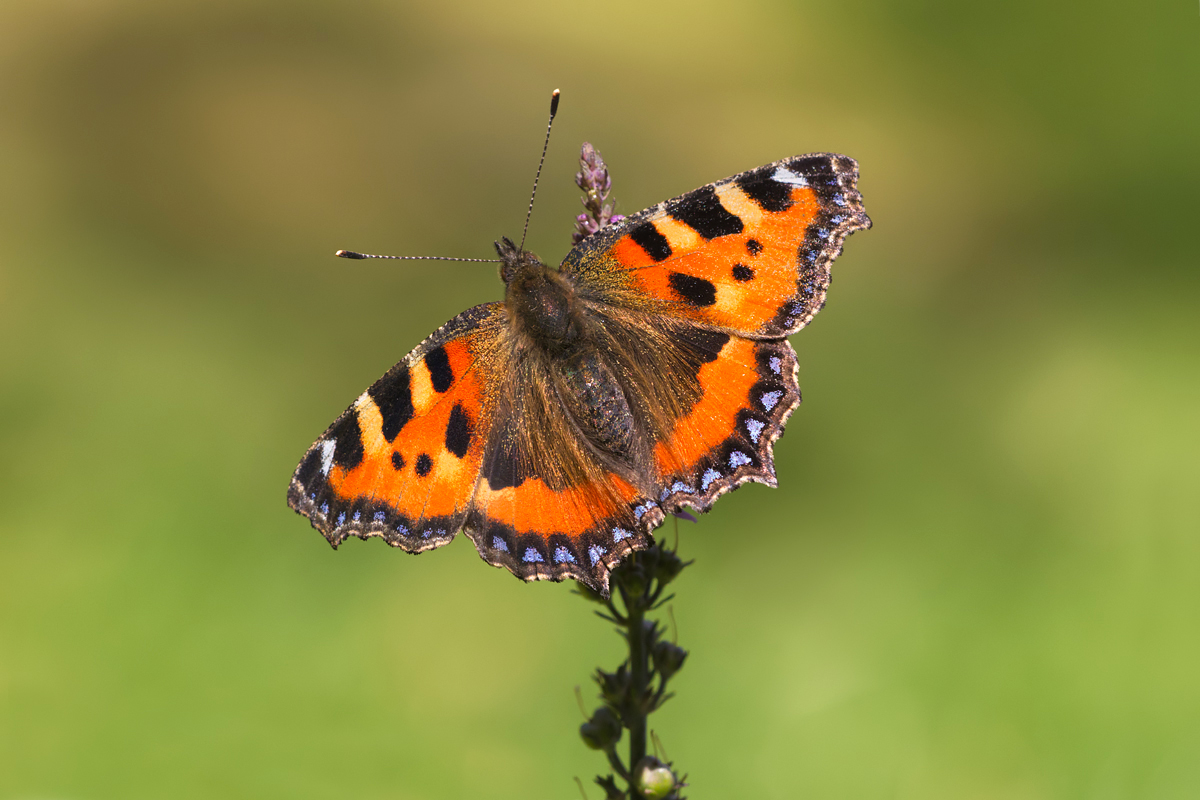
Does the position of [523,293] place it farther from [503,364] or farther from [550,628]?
[550,628]

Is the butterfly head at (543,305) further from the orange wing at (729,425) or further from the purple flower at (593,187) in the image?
the orange wing at (729,425)

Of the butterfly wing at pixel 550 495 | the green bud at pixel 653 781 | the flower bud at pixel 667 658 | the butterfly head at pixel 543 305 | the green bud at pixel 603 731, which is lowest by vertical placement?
the green bud at pixel 653 781

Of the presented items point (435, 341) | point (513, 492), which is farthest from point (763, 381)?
point (435, 341)

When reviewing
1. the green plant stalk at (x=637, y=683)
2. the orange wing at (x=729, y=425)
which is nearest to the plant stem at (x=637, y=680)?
the green plant stalk at (x=637, y=683)

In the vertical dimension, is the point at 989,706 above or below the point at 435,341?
below

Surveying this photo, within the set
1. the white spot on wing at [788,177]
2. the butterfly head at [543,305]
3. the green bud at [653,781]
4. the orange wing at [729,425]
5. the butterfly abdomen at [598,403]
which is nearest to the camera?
the green bud at [653,781]

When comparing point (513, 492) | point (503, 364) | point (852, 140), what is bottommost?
point (513, 492)
